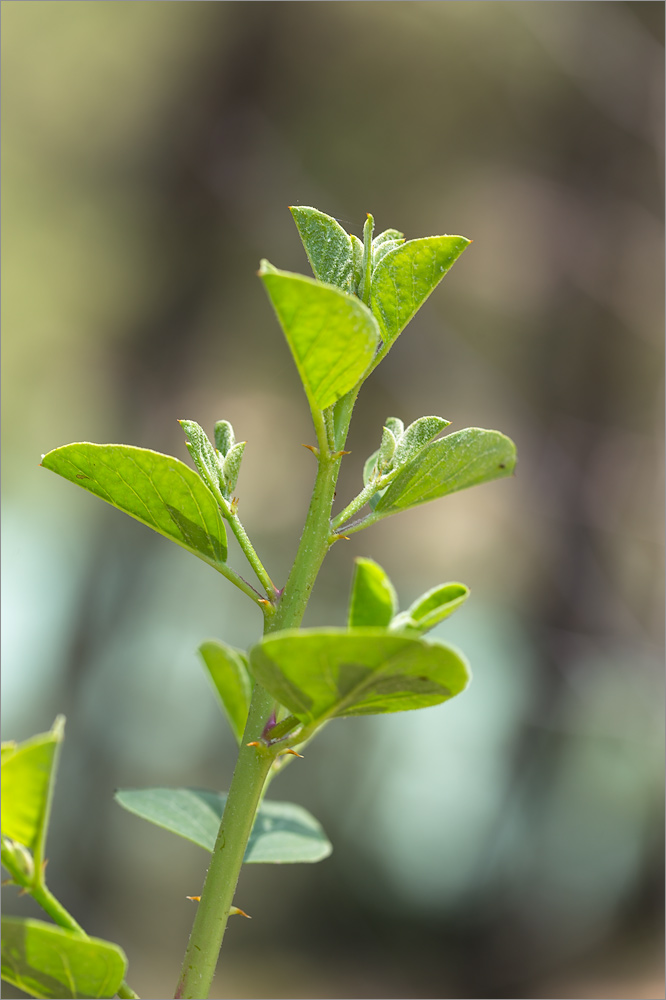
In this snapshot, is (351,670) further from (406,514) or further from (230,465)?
(406,514)

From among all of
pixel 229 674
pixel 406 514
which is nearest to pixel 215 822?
pixel 229 674

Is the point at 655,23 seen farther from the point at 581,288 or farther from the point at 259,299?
the point at 259,299

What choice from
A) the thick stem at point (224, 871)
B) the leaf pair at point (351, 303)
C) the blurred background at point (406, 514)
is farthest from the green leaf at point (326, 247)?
the blurred background at point (406, 514)

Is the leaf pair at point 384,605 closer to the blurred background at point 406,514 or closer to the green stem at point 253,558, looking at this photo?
the green stem at point 253,558

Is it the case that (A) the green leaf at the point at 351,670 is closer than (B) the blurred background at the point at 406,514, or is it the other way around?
(A) the green leaf at the point at 351,670

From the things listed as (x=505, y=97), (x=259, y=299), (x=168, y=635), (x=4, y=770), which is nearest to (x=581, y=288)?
(x=505, y=97)

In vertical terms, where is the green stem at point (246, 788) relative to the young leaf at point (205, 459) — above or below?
below

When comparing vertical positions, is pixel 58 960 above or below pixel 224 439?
below
